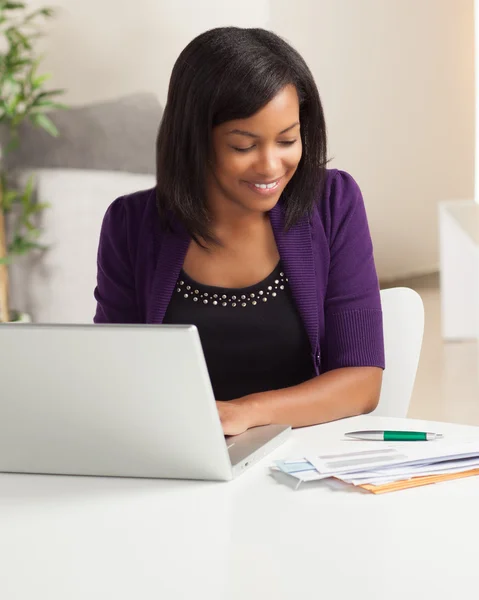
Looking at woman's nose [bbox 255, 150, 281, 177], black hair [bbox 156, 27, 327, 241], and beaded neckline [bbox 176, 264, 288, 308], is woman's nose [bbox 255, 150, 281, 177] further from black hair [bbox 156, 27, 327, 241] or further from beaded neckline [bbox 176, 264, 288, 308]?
beaded neckline [bbox 176, 264, 288, 308]

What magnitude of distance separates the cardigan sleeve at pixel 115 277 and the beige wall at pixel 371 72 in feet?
10.3

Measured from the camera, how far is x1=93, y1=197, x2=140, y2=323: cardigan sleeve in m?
1.89

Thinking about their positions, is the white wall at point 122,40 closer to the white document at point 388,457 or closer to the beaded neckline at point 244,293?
the beaded neckline at point 244,293

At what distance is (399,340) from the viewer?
185 centimetres

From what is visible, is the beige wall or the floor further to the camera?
the beige wall

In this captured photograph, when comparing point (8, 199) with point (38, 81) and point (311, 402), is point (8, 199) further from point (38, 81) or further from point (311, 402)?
point (311, 402)

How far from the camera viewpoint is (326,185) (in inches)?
73.4

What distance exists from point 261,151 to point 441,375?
3287mm

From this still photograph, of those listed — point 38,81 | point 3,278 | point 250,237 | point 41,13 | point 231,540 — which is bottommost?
point 3,278

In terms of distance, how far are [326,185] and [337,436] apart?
66 centimetres

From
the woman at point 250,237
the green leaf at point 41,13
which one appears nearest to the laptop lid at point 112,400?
the woman at point 250,237

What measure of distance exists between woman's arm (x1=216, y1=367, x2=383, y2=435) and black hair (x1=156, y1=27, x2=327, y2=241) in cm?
34

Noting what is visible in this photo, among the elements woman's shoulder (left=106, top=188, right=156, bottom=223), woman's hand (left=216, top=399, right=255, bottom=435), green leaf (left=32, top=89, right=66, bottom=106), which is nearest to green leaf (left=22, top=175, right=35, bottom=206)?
green leaf (left=32, top=89, right=66, bottom=106)

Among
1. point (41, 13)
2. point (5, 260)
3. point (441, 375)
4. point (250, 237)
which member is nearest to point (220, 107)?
point (250, 237)
